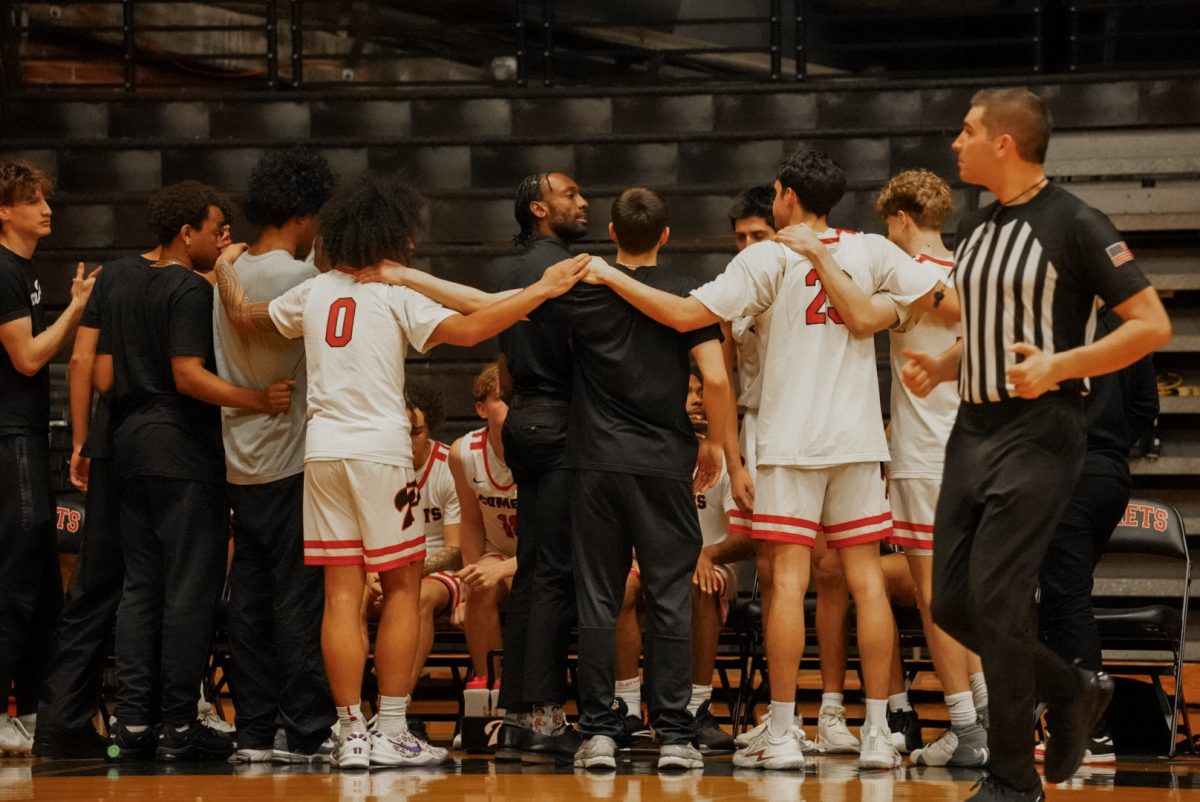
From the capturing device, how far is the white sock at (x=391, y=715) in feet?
15.8

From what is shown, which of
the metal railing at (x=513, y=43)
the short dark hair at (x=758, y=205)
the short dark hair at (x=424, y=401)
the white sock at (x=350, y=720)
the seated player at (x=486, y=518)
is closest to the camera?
the white sock at (x=350, y=720)

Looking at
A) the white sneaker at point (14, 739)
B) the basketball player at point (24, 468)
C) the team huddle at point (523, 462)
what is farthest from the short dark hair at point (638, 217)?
the white sneaker at point (14, 739)

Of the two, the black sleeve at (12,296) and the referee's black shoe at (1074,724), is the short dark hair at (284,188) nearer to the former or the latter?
the black sleeve at (12,296)

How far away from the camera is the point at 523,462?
5.14 m

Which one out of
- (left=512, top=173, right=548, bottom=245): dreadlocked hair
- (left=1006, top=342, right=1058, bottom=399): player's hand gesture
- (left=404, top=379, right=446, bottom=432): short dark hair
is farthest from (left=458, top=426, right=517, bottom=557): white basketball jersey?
(left=1006, top=342, right=1058, bottom=399): player's hand gesture

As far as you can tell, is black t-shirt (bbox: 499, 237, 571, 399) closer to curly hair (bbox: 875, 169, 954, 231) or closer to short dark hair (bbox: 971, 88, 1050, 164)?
curly hair (bbox: 875, 169, 954, 231)

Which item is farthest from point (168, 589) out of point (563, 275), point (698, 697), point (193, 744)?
point (698, 697)

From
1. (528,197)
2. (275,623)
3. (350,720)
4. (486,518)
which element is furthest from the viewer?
(486,518)

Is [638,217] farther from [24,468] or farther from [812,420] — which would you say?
[24,468]

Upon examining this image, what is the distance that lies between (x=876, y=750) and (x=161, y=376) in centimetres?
274

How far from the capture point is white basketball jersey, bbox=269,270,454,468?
4.81m

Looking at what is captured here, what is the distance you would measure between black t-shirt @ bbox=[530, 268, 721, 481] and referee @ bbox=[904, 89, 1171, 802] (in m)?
1.18

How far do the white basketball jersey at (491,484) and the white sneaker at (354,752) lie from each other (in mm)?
1410

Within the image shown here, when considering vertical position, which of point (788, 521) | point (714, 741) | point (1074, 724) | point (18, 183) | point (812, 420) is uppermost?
point (18, 183)
